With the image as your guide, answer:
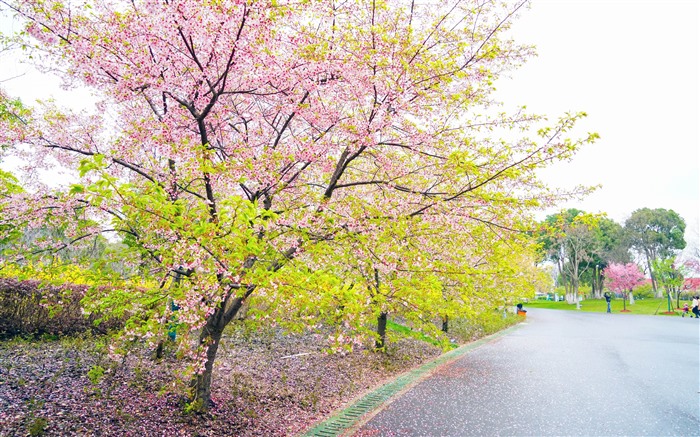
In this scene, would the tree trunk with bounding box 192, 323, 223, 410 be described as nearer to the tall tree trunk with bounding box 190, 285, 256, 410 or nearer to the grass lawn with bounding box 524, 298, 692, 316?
the tall tree trunk with bounding box 190, 285, 256, 410

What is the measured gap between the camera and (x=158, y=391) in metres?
6.74

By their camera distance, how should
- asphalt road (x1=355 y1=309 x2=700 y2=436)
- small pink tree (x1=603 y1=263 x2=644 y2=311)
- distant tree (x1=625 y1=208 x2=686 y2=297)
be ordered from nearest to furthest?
asphalt road (x1=355 y1=309 x2=700 y2=436) < small pink tree (x1=603 y1=263 x2=644 y2=311) < distant tree (x1=625 y1=208 x2=686 y2=297)

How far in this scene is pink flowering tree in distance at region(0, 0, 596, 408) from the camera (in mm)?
4852

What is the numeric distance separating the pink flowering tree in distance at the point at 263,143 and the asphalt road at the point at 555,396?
1.95 meters

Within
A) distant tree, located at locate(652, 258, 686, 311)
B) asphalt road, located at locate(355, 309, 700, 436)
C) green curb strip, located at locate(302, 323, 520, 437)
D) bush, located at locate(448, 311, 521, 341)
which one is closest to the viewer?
green curb strip, located at locate(302, 323, 520, 437)

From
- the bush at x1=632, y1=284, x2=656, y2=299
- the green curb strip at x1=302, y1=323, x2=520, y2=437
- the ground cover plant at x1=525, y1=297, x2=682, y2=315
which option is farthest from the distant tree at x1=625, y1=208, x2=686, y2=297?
the green curb strip at x1=302, y1=323, x2=520, y2=437

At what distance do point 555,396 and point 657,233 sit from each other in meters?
60.6

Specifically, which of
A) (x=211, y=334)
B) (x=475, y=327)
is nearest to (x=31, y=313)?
(x=211, y=334)

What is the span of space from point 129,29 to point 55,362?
6.29m

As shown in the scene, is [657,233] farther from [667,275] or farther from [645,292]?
[667,275]

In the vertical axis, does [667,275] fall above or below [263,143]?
below

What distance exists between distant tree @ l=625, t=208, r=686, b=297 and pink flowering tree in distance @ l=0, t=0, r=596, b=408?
6254 centimetres

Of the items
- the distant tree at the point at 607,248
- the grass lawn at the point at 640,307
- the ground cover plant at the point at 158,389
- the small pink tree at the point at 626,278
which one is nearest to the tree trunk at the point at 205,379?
the ground cover plant at the point at 158,389

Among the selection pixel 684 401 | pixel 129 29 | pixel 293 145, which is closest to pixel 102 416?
pixel 293 145
